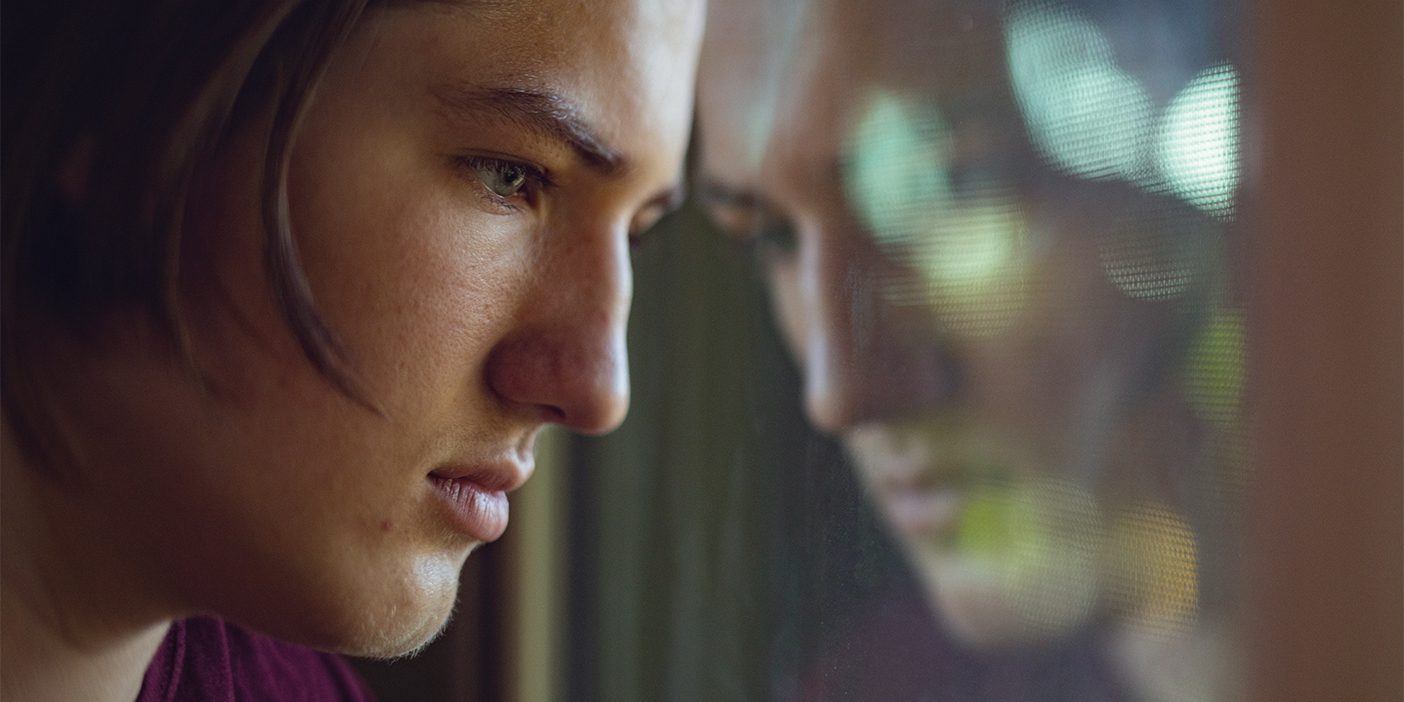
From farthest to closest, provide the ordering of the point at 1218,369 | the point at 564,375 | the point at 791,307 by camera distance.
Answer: the point at 791,307, the point at 564,375, the point at 1218,369

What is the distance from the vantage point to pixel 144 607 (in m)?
0.55

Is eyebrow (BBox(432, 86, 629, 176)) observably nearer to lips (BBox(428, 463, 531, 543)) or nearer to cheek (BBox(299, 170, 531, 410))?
cheek (BBox(299, 170, 531, 410))

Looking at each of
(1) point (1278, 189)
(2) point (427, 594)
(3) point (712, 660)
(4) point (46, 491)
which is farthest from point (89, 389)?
(1) point (1278, 189)

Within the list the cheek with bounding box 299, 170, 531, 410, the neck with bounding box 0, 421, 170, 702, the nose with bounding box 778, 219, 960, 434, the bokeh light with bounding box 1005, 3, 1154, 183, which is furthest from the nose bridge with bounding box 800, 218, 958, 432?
the neck with bounding box 0, 421, 170, 702

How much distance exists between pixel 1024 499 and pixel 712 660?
274 millimetres

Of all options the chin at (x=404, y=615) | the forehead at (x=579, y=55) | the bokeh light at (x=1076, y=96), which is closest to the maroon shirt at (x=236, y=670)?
the chin at (x=404, y=615)

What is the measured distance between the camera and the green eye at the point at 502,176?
1.73 ft

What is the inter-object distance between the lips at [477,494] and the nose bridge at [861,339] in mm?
182

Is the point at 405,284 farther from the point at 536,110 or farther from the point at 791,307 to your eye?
the point at 791,307

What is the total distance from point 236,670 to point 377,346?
0.32 meters

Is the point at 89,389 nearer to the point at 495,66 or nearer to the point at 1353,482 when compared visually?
the point at 495,66

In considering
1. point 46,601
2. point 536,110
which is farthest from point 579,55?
point 46,601

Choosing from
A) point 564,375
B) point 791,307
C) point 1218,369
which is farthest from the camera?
point 791,307

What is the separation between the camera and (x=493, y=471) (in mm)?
556
